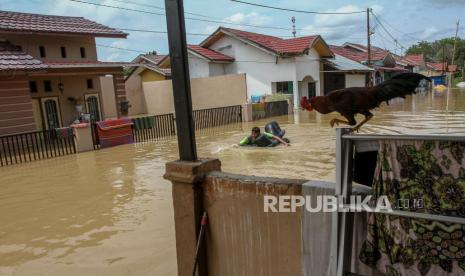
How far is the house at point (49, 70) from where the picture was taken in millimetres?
14922

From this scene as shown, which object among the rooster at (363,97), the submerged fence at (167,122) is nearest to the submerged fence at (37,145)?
the submerged fence at (167,122)

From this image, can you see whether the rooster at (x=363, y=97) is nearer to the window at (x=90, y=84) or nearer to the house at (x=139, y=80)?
the window at (x=90, y=84)

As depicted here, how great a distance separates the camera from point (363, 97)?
9.30 feet

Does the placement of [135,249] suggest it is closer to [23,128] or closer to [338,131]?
[338,131]

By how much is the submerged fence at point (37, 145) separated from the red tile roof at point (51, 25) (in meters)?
4.99

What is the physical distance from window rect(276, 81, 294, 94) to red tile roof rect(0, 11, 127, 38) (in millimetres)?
11230

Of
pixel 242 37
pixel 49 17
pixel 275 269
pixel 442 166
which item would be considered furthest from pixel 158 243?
pixel 242 37

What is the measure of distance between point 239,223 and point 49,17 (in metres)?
20.9

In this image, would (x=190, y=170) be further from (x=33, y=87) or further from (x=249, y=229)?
(x=33, y=87)

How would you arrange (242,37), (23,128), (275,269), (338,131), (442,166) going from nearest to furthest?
(442,166), (338,131), (275,269), (23,128), (242,37)

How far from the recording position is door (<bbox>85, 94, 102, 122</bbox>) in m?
20.3

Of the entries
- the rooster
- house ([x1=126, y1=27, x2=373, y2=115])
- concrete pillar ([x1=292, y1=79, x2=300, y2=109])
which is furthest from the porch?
the rooster

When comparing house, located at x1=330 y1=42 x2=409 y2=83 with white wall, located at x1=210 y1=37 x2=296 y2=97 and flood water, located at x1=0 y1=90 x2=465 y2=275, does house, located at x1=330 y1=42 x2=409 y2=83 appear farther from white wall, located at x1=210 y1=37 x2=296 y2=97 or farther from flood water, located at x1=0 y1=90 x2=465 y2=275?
flood water, located at x1=0 y1=90 x2=465 y2=275

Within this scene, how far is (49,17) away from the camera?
20.7 metres
